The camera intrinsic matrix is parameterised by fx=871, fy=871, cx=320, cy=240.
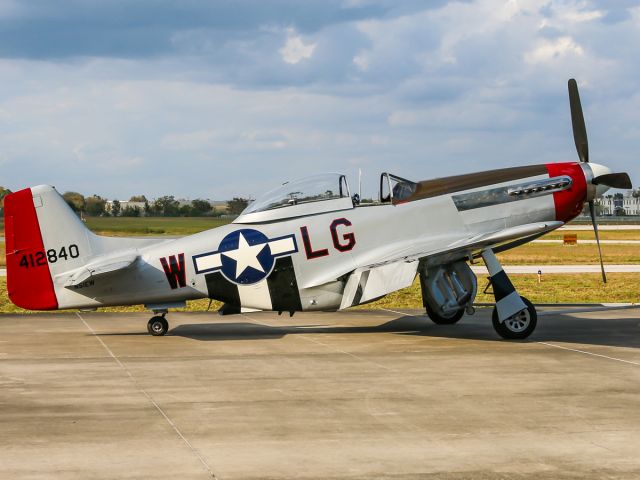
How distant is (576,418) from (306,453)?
296cm

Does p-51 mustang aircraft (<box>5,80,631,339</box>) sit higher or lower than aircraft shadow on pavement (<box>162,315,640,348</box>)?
higher

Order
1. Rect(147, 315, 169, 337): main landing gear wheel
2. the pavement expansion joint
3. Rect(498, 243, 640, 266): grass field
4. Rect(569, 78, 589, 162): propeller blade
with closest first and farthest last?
the pavement expansion joint
Rect(147, 315, 169, 337): main landing gear wheel
Rect(569, 78, 589, 162): propeller blade
Rect(498, 243, 640, 266): grass field

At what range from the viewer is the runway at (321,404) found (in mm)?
7059

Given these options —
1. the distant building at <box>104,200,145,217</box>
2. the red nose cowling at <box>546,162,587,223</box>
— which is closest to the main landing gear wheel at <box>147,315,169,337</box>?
the red nose cowling at <box>546,162,587,223</box>

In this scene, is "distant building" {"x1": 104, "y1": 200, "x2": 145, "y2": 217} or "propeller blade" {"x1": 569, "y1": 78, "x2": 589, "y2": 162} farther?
"distant building" {"x1": 104, "y1": 200, "x2": 145, "y2": 217}

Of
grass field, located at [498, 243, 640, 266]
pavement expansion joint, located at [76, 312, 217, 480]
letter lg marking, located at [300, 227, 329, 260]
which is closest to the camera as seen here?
pavement expansion joint, located at [76, 312, 217, 480]

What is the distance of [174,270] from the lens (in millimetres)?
14664

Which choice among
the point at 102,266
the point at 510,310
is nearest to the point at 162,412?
the point at 102,266

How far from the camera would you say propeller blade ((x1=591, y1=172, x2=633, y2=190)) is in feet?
49.0

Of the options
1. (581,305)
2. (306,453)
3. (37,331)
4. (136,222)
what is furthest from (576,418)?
(136,222)

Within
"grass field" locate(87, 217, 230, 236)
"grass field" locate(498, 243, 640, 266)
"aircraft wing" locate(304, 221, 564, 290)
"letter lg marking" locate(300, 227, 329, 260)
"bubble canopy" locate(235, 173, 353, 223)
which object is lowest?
"grass field" locate(498, 243, 640, 266)

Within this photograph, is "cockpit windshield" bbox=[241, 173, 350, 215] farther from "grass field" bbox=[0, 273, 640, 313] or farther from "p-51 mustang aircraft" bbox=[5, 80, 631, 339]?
"grass field" bbox=[0, 273, 640, 313]

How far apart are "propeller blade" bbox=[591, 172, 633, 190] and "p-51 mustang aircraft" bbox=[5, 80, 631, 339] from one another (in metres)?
0.02

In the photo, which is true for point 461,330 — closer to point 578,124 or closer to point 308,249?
point 308,249
